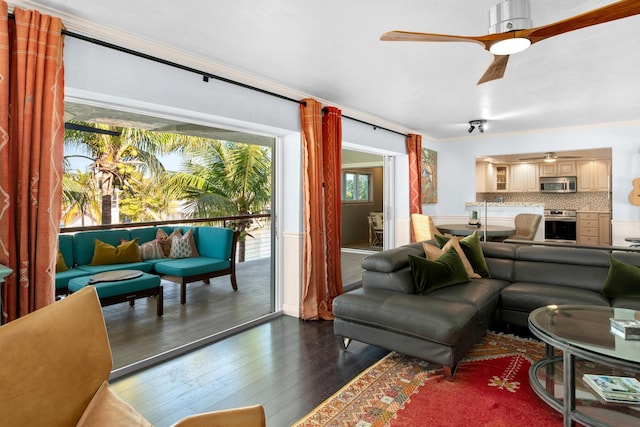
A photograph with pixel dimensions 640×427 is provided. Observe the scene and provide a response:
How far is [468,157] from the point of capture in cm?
686

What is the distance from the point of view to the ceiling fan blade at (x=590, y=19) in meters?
1.56

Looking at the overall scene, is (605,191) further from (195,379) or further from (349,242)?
(195,379)

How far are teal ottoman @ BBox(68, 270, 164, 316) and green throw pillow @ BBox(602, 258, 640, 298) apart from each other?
4230 mm

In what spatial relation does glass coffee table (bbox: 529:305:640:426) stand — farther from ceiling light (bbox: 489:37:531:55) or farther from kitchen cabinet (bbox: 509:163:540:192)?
kitchen cabinet (bbox: 509:163:540:192)

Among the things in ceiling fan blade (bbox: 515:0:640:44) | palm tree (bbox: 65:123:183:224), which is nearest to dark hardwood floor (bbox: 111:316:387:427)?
ceiling fan blade (bbox: 515:0:640:44)

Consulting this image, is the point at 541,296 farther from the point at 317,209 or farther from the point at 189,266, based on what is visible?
the point at 189,266

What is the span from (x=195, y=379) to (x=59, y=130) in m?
1.83

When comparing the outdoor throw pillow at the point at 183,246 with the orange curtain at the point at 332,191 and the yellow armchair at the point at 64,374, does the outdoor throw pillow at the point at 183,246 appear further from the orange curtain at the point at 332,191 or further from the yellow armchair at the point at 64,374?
the yellow armchair at the point at 64,374

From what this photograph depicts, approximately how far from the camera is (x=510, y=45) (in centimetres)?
193

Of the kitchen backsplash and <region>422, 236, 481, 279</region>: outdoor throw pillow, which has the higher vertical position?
the kitchen backsplash

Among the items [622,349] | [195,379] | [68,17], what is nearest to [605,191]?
[622,349]

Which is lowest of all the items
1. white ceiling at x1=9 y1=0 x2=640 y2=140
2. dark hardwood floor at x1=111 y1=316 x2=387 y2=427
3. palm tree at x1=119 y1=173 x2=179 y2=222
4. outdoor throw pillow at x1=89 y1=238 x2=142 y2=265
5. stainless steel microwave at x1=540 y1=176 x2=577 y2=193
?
dark hardwood floor at x1=111 y1=316 x2=387 y2=427

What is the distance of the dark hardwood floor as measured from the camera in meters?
2.21

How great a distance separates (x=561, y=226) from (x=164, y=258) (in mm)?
8203
